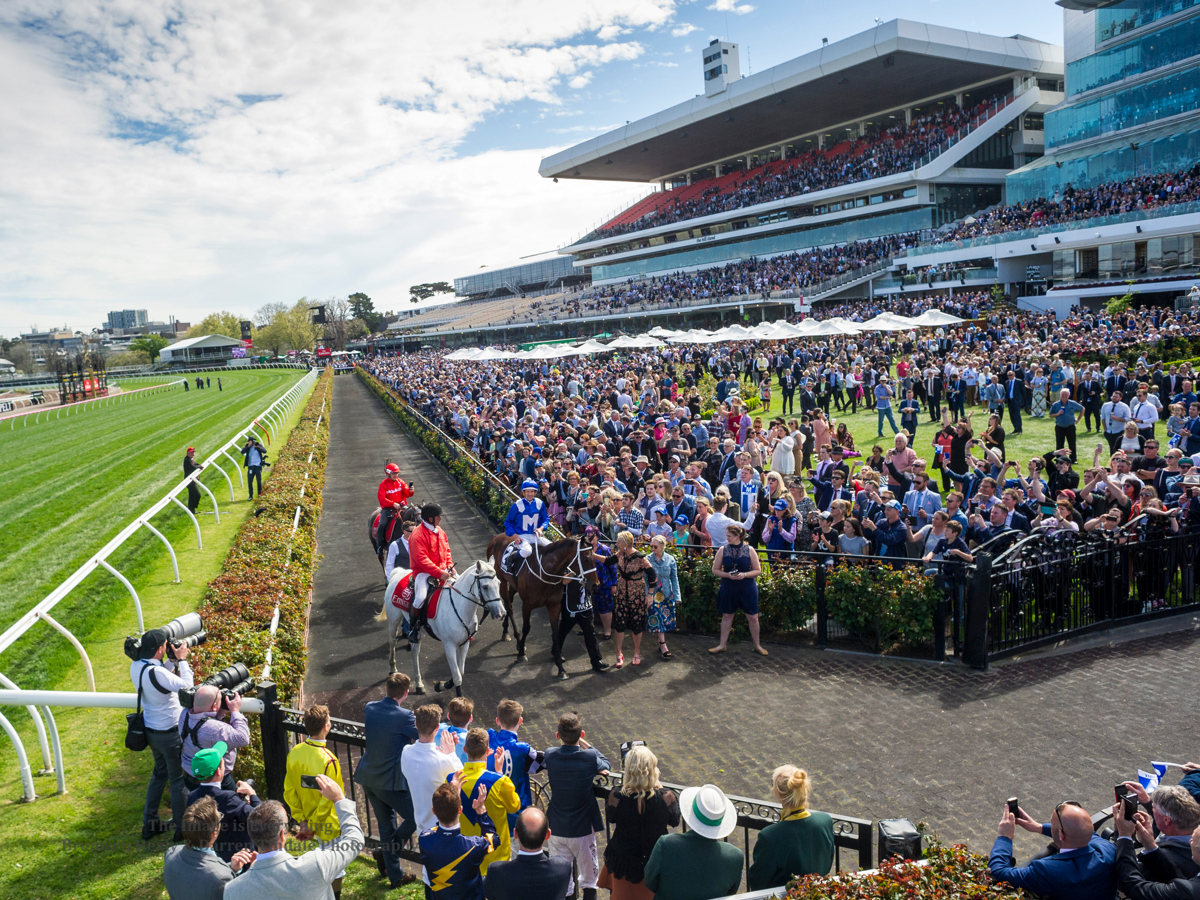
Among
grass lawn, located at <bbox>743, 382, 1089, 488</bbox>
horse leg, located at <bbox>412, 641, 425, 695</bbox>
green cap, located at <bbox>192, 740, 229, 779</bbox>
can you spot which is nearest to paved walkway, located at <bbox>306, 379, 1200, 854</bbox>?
horse leg, located at <bbox>412, 641, 425, 695</bbox>

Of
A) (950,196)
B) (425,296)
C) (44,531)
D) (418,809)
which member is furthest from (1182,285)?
(425,296)

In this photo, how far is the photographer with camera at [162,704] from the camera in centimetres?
513

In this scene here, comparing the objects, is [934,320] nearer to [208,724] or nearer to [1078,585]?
[1078,585]

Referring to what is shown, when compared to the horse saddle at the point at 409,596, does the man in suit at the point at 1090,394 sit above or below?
above

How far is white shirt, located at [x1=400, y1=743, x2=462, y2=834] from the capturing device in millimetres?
4383

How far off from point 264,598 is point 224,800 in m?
4.42

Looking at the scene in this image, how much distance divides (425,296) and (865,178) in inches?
4801

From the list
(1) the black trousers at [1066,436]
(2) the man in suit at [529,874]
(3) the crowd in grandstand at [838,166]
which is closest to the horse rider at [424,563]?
(2) the man in suit at [529,874]

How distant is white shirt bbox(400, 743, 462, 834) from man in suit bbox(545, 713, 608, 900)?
582mm

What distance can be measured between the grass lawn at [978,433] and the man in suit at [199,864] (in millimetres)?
11747

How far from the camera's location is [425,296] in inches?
6339

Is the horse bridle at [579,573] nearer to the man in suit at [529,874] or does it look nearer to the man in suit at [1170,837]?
the man in suit at [529,874]

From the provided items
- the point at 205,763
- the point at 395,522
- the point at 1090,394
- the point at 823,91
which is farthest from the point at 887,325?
the point at 823,91

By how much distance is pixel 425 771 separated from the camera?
14.4 ft
